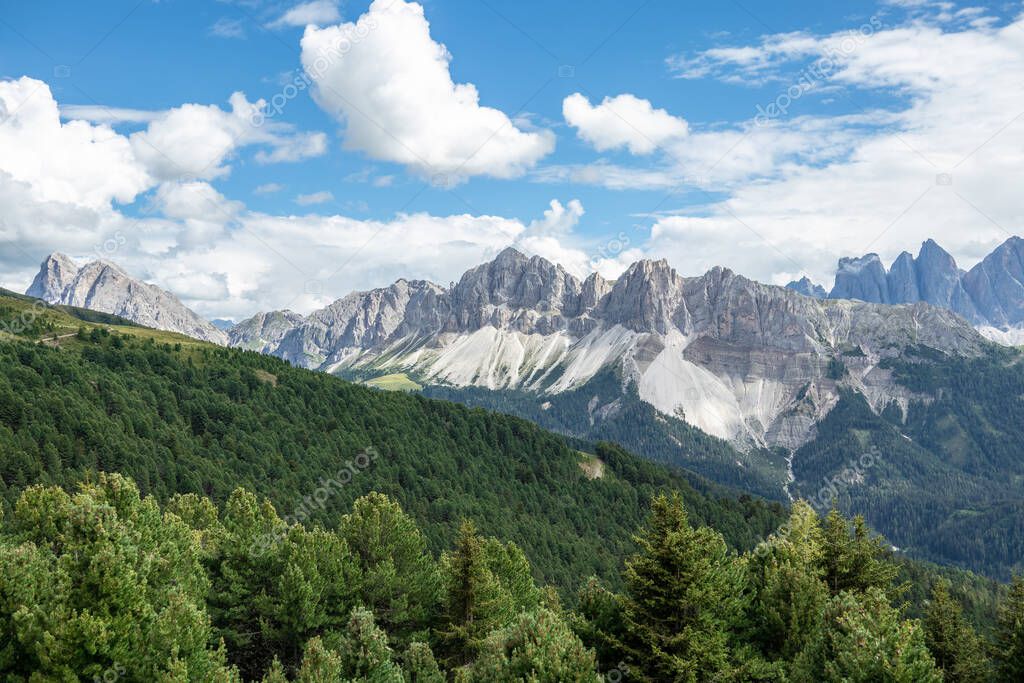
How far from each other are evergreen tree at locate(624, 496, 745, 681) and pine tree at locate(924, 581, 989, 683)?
18.0 m

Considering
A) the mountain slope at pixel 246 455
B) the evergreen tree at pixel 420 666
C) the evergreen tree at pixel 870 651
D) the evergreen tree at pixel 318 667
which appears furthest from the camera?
the mountain slope at pixel 246 455

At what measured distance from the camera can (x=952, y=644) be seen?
160 ft

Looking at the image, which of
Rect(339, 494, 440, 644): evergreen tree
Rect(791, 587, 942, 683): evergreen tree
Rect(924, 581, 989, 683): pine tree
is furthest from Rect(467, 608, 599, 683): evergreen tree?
Rect(924, 581, 989, 683): pine tree

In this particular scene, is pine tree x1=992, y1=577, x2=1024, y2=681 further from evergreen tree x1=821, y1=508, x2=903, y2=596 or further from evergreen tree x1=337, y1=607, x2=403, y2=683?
evergreen tree x1=337, y1=607, x2=403, y2=683

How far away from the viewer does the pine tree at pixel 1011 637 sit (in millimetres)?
40625

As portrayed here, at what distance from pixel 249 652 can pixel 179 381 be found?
462 feet

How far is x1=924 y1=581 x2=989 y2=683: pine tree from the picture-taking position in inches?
1815

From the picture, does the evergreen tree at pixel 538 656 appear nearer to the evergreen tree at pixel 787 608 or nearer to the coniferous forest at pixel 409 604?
the coniferous forest at pixel 409 604

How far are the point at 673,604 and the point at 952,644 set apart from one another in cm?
2355

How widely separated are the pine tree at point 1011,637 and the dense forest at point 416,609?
14cm

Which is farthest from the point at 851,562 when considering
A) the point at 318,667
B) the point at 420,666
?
the point at 318,667

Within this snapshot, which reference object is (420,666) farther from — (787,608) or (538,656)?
(787,608)

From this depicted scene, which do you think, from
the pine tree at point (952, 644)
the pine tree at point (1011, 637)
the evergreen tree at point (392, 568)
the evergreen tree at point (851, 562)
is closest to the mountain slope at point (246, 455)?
the evergreen tree at point (392, 568)

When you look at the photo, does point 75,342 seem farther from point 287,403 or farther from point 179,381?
point 287,403
